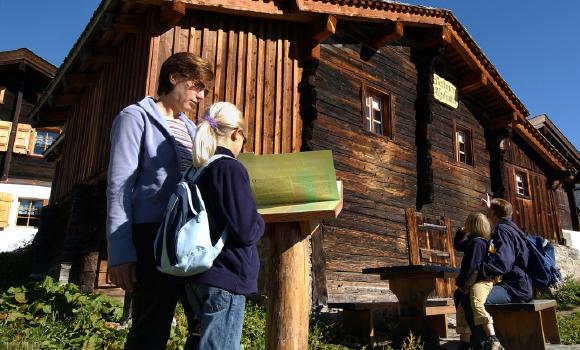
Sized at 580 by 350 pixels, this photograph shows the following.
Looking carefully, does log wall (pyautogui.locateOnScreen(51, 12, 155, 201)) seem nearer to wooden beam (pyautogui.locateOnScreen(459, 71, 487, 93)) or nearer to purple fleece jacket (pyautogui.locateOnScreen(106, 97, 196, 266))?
purple fleece jacket (pyautogui.locateOnScreen(106, 97, 196, 266))

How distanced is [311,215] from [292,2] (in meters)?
7.30

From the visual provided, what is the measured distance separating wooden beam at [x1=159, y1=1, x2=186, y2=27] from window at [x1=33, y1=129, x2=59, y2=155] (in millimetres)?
14722

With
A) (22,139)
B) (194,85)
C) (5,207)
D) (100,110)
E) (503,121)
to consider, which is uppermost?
(22,139)

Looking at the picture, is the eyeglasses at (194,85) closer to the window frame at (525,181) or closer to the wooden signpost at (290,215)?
the wooden signpost at (290,215)

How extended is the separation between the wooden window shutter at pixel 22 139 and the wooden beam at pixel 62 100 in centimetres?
777

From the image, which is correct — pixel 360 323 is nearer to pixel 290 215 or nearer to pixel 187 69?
pixel 290 215

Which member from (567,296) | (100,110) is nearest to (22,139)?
Result: (100,110)

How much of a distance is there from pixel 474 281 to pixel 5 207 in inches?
661

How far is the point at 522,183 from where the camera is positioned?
55.4ft

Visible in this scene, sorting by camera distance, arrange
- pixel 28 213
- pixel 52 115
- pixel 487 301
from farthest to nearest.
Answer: pixel 28 213, pixel 52 115, pixel 487 301

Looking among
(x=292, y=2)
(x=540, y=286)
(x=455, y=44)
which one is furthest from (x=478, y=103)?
(x=540, y=286)

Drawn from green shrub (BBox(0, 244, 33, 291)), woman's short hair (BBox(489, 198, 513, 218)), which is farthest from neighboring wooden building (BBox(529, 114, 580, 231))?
green shrub (BBox(0, 244, 33, 291))

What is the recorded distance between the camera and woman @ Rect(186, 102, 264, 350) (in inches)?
77.0

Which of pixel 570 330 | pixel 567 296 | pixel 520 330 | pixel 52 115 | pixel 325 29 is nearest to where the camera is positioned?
pixel 520 330
